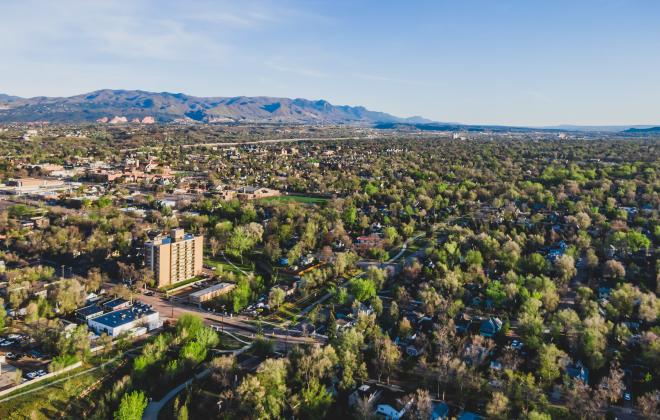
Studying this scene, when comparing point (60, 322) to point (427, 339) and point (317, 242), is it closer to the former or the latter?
point (427, 339)

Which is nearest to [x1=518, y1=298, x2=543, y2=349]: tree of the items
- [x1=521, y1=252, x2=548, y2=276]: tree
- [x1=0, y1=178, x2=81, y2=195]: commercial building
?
[x1=521, y1=252, x2=548, y2=276]: tree

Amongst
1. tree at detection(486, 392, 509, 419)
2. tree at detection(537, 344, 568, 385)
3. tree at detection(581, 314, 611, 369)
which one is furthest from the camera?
tree at detection(581, 314, 611, 369)

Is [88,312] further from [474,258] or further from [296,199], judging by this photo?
[296,199]

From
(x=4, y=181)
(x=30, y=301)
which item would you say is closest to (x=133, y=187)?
(x=4, y=181)

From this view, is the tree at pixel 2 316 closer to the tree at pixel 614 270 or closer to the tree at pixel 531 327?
the tree at pixel 531 327

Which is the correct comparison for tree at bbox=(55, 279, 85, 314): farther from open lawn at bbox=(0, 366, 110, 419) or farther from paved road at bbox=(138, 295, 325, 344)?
open lawn at bbox=(0, 366, 110, 419)
